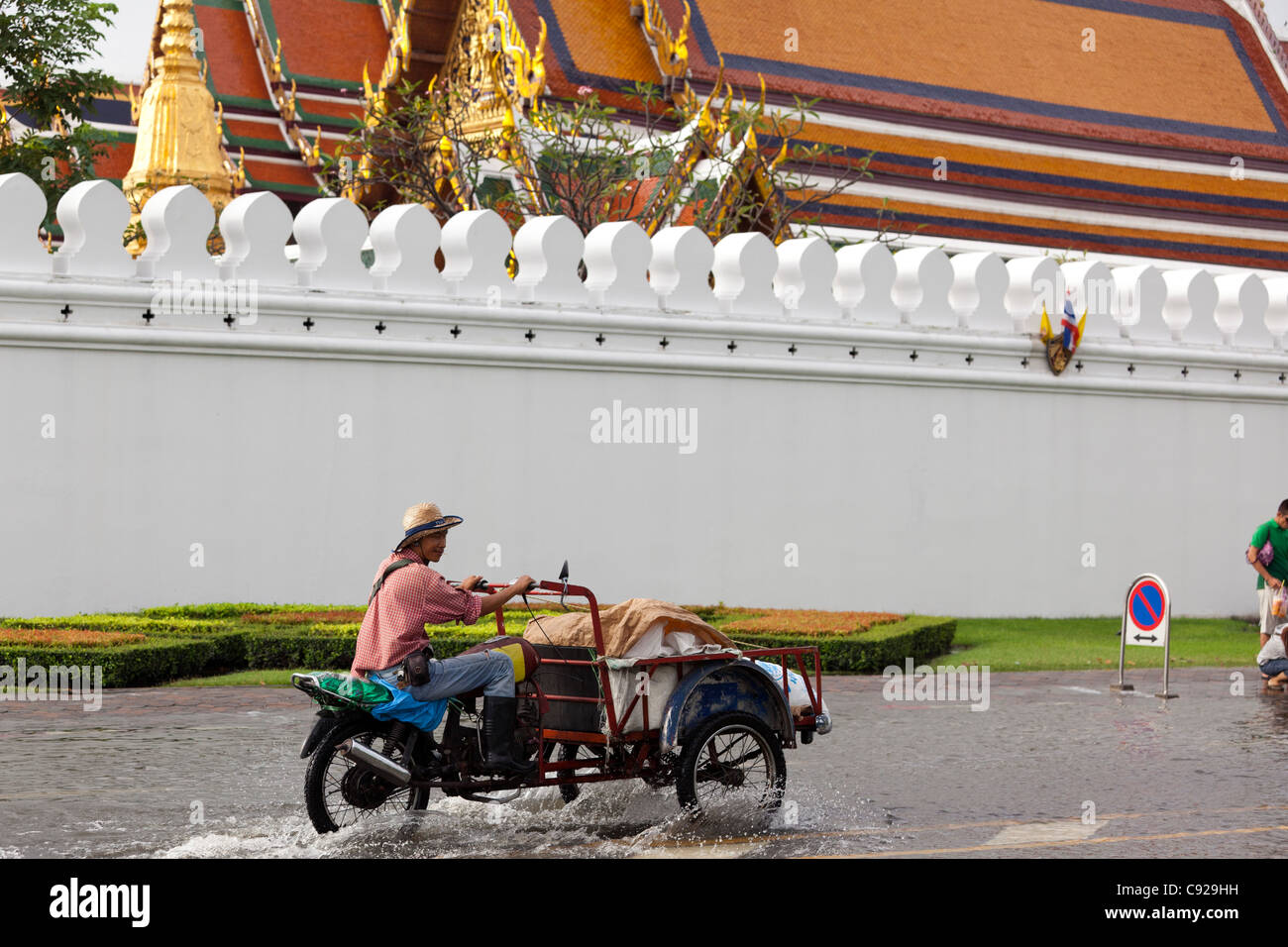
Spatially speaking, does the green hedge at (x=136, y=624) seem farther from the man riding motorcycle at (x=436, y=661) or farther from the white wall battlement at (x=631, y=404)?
the man riding motorcycle at (x=436, y=661)

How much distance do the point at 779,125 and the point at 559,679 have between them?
1384 cm

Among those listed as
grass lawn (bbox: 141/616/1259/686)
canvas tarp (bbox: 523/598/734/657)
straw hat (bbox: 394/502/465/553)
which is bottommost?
grass lawn (bbox: 141/616/1259/686)

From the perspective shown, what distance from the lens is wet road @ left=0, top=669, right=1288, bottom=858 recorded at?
6387mm

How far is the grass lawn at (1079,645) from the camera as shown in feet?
40.4

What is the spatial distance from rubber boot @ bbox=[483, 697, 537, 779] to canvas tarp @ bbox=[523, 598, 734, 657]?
47 centimetres

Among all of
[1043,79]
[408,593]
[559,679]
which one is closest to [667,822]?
[559,679]

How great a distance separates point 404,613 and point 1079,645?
799cm

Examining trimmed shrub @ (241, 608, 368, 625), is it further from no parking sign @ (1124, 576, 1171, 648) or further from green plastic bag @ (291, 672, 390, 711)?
no parking sign @ (1124, 576, 1171, 648)

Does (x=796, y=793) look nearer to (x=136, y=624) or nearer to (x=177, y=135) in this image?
(x=136, y=624)

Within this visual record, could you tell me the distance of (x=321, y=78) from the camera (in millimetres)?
28922

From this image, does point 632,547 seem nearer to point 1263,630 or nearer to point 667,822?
point 1263,630

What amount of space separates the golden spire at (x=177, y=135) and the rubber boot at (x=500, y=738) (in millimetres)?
15107

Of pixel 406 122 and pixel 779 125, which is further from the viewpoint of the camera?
pixel 406 122

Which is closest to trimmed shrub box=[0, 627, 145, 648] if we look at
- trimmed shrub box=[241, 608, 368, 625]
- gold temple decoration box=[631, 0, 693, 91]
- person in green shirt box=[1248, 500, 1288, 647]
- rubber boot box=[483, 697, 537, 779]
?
trimmed shrub box=[241, 608, 368, 625]
